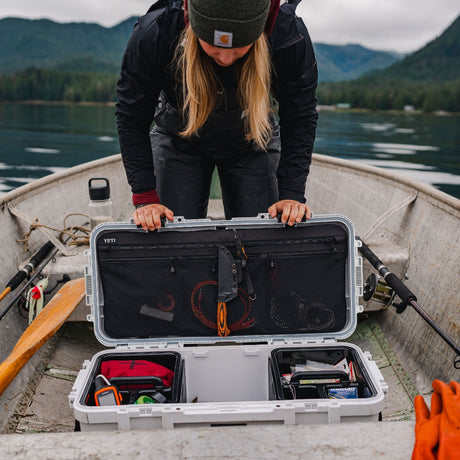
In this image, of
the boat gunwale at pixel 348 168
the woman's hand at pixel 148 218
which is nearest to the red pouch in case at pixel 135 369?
the woman's hand at pixel 148 218

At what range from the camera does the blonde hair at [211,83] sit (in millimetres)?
2055

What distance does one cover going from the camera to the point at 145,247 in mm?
2301

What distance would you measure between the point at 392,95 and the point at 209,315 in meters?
68.3

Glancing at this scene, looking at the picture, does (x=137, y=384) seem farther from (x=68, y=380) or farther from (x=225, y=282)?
(x=68, y=380)

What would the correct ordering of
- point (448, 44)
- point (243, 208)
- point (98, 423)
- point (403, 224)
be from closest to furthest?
point (98, 423), point (243, 208), point (403, 224), point (448, 44)

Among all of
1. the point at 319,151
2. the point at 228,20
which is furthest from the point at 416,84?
the point at 228,20

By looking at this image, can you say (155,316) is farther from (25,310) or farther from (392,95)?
(392,95)

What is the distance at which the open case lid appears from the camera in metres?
2.28

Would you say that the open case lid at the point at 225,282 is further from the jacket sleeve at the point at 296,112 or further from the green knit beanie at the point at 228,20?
the green knit beanie at the point at 228,20

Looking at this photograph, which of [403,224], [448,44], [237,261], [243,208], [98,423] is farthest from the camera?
[448,44]

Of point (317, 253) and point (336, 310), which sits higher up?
point (317, 253)

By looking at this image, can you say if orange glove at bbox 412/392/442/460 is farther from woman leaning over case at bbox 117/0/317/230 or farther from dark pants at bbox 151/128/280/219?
dark pants at bbox 151/128/280/219

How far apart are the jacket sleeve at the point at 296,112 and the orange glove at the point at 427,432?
1.29 meters

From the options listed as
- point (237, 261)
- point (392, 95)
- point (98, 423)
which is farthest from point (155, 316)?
point (392, 95)
